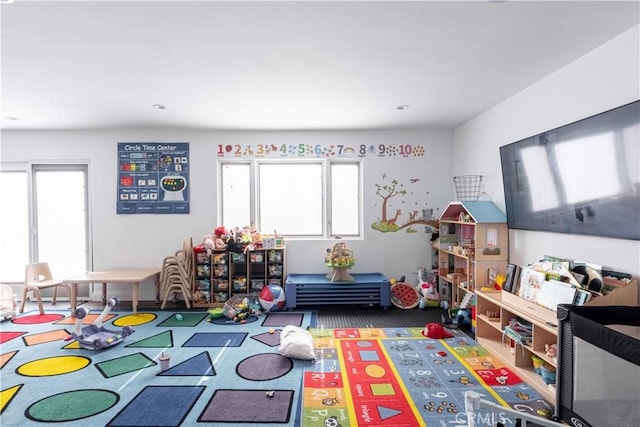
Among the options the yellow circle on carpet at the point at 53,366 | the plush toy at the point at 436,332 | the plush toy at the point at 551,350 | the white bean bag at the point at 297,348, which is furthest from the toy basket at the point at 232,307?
the plush toy at the point at 551,350

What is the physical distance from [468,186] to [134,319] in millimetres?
4389

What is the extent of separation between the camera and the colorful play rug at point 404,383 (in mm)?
2082

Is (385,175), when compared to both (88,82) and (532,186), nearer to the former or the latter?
(532,186)

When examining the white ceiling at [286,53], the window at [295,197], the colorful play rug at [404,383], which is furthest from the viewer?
the window at [295,197]

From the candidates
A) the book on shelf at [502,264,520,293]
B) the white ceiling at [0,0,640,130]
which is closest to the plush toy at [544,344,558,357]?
the book on shelf at [502,264,520,293]

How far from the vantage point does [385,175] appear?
468 cm

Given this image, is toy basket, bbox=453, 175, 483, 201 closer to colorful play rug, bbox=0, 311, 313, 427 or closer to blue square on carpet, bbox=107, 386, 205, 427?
colorful play rug, bbox=0, 311, 313, 427

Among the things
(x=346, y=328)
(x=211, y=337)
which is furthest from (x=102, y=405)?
(x=346, y=328)

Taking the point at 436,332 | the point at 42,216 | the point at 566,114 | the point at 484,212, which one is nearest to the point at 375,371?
the point at 436,332

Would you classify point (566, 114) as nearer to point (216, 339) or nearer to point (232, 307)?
point (216, 339)

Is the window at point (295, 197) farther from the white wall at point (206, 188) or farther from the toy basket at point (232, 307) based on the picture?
the toy basket at point (232, 307)

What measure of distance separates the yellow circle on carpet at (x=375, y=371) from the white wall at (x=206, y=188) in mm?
2060

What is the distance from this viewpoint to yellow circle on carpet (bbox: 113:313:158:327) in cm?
378

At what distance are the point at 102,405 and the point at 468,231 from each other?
3750 millimetres
